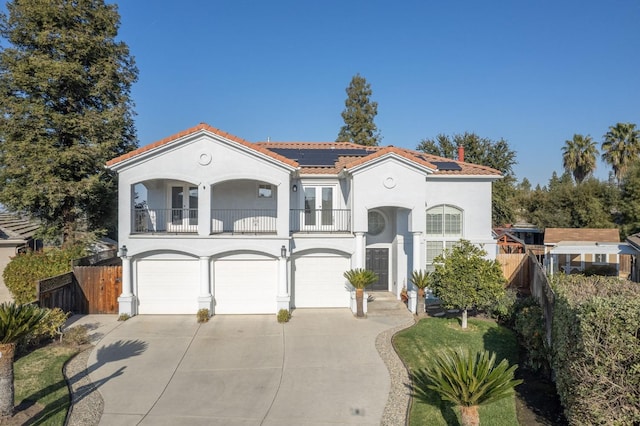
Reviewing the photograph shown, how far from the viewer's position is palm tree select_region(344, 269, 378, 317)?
48.3 ft

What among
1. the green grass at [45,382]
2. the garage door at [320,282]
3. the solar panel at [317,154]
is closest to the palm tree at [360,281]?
the garage door at [320,282]

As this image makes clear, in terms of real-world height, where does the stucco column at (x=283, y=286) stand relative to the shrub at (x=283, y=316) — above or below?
above

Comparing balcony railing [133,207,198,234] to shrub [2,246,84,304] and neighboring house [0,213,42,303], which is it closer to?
shrub [2,246,84,304]

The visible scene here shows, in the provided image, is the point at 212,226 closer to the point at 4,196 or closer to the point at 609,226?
the point at 4,196

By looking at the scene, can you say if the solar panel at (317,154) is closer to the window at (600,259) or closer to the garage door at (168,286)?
the garage door at (168,286)

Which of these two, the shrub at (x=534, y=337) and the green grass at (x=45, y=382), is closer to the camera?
the green grass at (x=45, y=382)

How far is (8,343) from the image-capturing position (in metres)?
7.81

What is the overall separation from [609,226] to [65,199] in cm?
3818

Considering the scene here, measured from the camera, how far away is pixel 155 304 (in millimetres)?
15422

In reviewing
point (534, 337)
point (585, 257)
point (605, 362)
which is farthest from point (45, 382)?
point (585, 257)

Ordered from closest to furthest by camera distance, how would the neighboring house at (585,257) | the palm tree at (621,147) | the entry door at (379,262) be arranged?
the entry door at (379,262) → the neighboring house at (585,257) → the palm tree at (621,147)

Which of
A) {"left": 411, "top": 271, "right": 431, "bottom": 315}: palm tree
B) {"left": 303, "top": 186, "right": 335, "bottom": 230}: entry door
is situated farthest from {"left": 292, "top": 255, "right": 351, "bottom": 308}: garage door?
{"left": 411, "top": 271, "right": 431, "bottom": 315}: palm tree

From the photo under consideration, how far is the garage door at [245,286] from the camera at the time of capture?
50.9 feet

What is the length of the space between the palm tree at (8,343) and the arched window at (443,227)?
1542 centimetres
